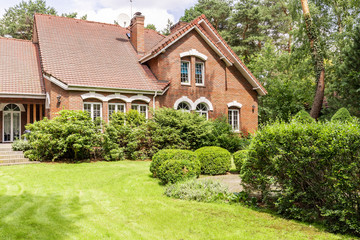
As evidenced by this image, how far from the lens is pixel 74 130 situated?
12844mm

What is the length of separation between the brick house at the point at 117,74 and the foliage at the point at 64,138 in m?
1.79

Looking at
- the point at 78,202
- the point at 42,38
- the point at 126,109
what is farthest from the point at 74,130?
the point at 42,38

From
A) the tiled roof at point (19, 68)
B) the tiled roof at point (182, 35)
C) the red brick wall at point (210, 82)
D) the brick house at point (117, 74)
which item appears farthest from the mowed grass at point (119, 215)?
the tiled roof at point (182, 35)

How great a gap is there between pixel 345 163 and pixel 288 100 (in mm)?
21524

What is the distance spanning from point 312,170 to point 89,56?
15.7 meters

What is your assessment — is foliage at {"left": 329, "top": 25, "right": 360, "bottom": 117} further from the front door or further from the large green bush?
the front door

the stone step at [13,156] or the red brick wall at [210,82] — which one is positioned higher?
the red brick wall at [210,82]

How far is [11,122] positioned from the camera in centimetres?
1906

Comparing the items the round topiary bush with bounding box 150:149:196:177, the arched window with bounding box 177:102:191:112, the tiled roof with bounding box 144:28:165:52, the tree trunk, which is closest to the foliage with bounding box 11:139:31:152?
the round topiary bush with bounding box 150:149:196:177

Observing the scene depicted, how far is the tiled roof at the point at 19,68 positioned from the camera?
1642 cm

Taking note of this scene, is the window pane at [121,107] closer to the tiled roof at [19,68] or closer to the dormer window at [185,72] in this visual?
the dormer window at [185,72]

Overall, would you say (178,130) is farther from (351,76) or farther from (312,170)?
(351,76)

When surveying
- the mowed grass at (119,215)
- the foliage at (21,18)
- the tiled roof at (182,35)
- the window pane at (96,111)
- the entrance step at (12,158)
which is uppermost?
the foliage at (21,18)

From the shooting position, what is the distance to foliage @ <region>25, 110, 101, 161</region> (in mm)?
12477
